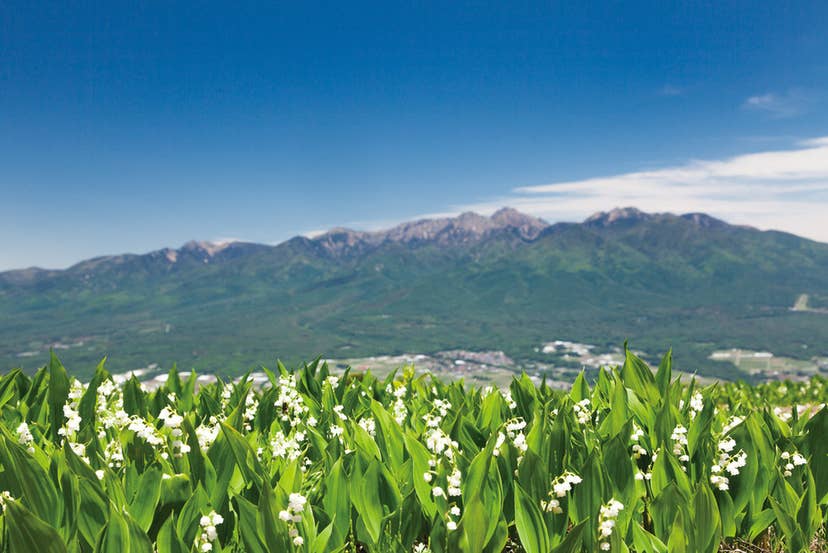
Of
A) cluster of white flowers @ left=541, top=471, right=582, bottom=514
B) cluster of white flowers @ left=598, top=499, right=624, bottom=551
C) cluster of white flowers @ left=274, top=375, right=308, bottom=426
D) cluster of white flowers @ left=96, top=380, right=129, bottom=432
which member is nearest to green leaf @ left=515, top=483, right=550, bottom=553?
cluster of white flowers @ left=541, top=471, right=582, bottom=514

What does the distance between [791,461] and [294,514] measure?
300 centimetres

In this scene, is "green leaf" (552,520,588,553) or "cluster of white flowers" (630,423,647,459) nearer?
"green leaf" (552,520,588,553)

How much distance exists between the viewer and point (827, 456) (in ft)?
10.7

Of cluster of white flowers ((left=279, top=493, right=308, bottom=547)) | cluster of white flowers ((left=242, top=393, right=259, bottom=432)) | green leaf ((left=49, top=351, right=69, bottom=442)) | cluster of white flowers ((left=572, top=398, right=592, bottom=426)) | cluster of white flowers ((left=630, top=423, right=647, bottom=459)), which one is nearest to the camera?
cluster of white flowers ((left=279, top=493, right=308, bottom=547))

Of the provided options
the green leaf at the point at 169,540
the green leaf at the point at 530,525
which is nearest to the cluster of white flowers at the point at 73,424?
the green leaf at the point at 169,540

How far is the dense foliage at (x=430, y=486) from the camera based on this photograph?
2.36m

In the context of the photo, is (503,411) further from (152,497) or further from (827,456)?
(152,497)

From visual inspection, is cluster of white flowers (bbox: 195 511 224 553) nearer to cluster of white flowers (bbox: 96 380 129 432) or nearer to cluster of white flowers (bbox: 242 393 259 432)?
cluster of white flowers (bbox: 96 380 129 432)

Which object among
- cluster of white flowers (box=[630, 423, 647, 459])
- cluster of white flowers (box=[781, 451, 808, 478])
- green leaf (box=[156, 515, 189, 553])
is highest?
green leaf (box=[156, 515, 189, 553])

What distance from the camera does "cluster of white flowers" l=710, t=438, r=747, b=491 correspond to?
2909mm

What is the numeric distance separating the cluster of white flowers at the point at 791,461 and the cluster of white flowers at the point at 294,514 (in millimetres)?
2753

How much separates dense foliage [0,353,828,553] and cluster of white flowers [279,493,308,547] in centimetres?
1

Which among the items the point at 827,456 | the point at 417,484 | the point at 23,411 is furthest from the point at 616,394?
the point at 23,411

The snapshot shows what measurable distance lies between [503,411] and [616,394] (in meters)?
1.03
